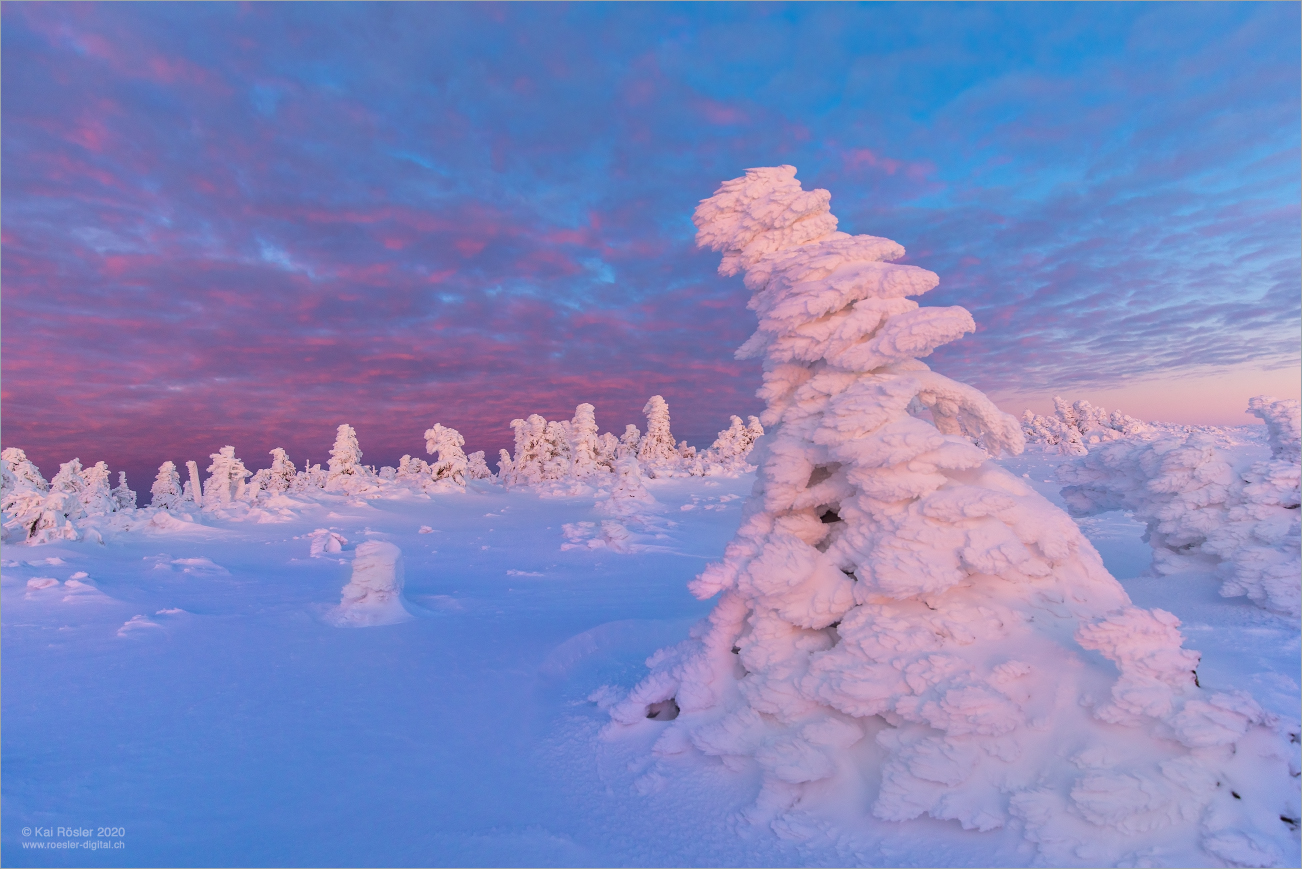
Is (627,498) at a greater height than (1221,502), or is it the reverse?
(1221,502)

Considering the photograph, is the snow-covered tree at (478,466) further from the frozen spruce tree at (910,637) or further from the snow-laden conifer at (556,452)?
the frozen spruce tree at (910,637)

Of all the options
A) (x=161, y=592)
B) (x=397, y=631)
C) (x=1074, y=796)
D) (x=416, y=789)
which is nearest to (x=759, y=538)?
(x=1074, y=796)

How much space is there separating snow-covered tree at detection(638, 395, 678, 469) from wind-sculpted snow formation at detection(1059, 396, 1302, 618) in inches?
2047

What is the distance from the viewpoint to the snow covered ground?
5727mm

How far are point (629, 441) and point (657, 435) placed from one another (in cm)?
458

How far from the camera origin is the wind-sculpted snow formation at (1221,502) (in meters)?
9.14

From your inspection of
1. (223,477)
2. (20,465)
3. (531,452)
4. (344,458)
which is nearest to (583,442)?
(531,452)

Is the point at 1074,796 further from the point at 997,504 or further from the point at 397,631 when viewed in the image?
the point at 397,631

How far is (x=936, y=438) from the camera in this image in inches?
269

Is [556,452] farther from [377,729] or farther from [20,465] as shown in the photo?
[377,729]

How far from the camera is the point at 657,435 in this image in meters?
64.8

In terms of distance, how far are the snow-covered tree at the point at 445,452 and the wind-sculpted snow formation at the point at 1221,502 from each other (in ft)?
149

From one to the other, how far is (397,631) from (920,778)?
424 inches

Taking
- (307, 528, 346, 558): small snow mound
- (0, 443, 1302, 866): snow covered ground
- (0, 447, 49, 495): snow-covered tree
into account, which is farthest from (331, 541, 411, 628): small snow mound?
(0, 447, 49, 495): snow-covered tree
